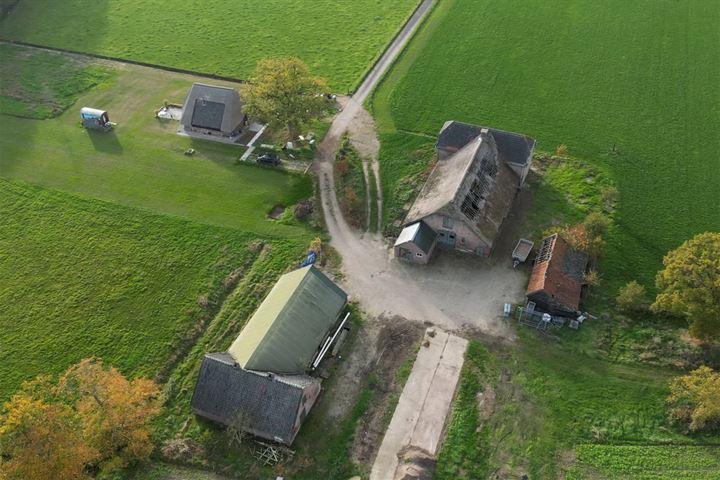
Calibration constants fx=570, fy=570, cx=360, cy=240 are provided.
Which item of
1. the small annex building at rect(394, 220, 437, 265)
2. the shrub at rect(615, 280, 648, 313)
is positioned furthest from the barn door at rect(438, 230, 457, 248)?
the shrub at rect(615, 280, 648, 313)

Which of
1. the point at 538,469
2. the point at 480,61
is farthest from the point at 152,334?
the point at 480,61

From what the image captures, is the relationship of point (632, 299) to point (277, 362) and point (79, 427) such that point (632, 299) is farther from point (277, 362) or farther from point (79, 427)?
point (79, 427)

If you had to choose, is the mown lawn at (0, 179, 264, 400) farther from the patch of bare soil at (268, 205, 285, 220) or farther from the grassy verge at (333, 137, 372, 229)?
the grassy verge at (333, 137, 372, 229)

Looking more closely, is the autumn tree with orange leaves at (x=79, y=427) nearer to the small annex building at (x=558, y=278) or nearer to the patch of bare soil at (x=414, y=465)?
the patch of bare soil at (x=414, y=465)

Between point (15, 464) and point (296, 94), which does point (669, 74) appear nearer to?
point (296, 94)

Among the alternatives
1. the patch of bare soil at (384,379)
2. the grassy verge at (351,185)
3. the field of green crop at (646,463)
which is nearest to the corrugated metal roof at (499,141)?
the grassy verge at (351,185)

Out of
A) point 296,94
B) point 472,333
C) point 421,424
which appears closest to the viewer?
point 421,424

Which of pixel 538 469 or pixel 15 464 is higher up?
pixel 15 464
